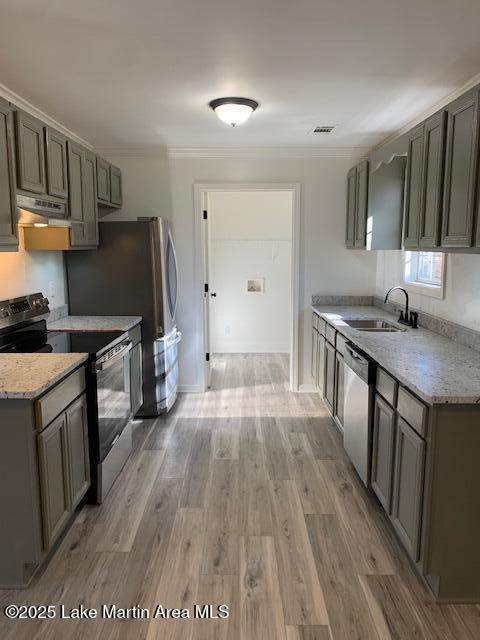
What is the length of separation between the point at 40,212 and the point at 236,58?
1.42 meters

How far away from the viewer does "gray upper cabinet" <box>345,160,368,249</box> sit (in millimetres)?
4039

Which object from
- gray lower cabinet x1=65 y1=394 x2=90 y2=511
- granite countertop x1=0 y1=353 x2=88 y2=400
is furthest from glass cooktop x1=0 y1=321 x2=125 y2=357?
gray lower cabinet x1=65 y1=394 x2=90 y2=511

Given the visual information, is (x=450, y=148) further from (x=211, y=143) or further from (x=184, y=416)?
(x=184, y=416)

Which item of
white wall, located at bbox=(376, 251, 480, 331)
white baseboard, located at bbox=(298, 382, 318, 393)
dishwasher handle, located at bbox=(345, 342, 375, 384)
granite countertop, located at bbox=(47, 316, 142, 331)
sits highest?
white wall, located at bbox=(376, 251, 480, 331)

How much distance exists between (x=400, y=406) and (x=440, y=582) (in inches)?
29.7

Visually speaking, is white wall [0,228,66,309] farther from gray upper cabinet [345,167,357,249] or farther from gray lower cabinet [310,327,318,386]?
gray upper cabinet [345,167,357,249]

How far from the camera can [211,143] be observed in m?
4.44

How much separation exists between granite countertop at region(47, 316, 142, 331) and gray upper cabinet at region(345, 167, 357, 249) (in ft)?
6.95

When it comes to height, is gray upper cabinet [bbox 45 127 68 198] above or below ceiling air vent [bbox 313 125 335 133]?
below

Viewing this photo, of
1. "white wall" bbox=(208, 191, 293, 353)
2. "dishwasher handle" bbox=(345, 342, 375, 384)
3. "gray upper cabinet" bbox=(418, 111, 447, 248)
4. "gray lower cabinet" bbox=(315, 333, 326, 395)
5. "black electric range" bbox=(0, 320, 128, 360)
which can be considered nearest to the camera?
"gray upper cabinet" bbox=(418, 111, 447, 248)

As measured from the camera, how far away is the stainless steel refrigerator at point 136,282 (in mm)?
4016

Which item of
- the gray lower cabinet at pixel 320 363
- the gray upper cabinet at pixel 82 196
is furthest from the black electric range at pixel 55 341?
the gray lower cabinet at pixel 320 363

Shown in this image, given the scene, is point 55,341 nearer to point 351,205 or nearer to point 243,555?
point 243,555

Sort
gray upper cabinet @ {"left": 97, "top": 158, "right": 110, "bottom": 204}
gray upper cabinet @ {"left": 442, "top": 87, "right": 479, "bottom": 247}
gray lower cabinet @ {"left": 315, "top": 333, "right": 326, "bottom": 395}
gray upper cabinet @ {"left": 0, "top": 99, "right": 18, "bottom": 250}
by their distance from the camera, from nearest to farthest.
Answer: gray upper cabinet @ {"left": 442, "top": 87, "right": 479, "bottom": 247} → gray upper cabinet @ {"left": 0, "top": 99, "right": 18, "bottom": 250} → gray upper cabinet @ {"left": 97, "top": 158, "right": 110, "bottom": 204} → gray lower cabinet @ {"left": 315, "top": 333, "right": 326, "bottom": 395}
